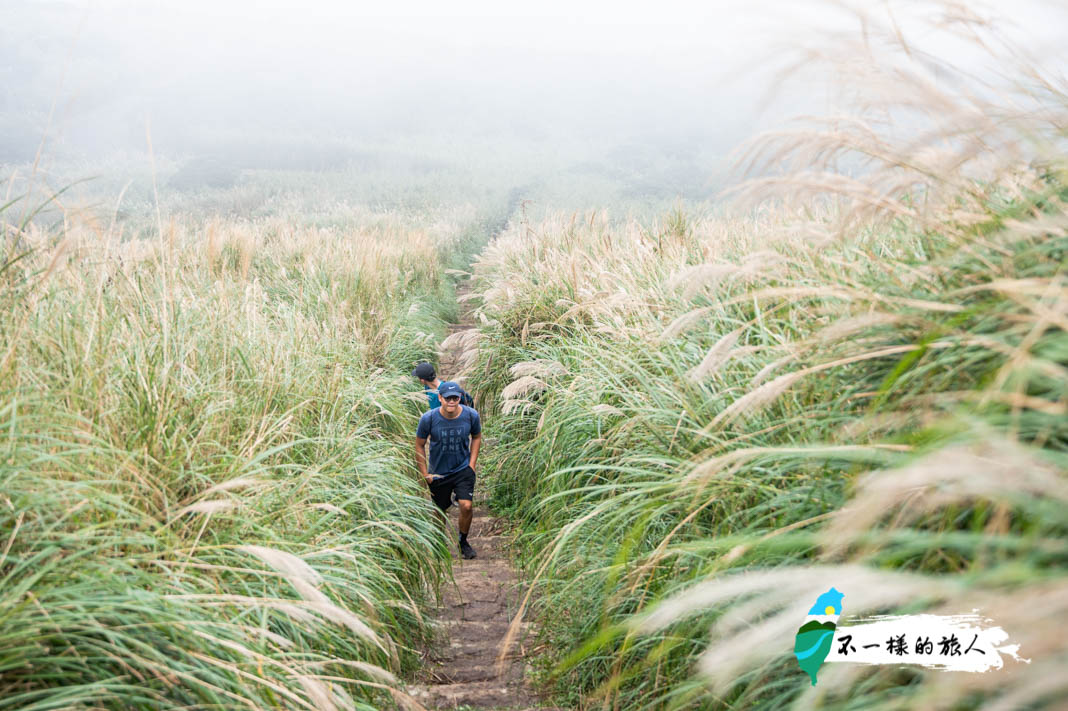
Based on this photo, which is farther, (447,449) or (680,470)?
(447,449)

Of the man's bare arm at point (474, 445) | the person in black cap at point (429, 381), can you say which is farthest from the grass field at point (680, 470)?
the person in black cap at point (429, 381)

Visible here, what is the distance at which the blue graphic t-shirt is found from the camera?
4918mm

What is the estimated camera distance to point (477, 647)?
3.38 m

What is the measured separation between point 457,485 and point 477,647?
171cm

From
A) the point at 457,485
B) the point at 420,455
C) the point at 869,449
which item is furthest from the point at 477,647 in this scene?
the point at 869,449

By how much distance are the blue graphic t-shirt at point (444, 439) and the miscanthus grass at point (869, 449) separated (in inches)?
68.1

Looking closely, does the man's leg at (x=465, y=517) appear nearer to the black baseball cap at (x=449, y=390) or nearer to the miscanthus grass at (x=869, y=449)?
the black baseball cap at (x=449, y=390)

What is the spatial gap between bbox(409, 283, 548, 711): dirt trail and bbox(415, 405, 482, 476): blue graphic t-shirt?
67cm

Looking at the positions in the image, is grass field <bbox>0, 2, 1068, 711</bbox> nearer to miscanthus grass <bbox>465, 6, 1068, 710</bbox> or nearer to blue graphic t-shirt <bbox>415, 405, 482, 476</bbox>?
miscanthus grass <bbox>465, 6, 1068, 710</bbox>

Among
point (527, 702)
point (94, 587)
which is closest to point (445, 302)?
point (527, 702)

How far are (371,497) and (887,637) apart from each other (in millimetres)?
2591

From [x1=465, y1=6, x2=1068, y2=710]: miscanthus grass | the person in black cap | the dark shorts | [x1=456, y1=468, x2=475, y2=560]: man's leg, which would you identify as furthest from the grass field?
the person in black cap

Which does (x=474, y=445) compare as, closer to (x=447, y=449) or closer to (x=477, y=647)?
(x=447, y=449)

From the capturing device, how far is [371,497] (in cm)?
332
